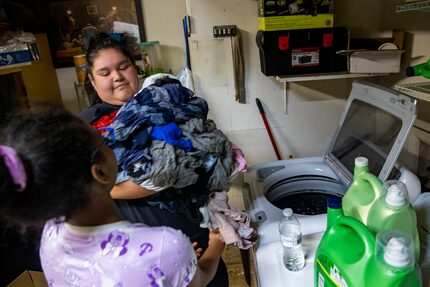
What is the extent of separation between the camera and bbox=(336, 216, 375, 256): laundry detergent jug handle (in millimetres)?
783

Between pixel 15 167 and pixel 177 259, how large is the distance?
1.31ft

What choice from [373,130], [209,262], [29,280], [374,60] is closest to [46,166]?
[209,262]

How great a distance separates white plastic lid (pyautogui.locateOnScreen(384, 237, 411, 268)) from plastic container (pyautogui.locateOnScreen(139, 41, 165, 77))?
2252 mm

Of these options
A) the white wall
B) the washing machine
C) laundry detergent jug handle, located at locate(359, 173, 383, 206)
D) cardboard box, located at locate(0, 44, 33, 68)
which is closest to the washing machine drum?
the washing machine

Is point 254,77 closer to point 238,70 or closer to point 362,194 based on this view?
point 238,70

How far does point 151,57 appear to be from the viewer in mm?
2668

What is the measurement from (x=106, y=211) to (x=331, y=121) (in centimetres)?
207

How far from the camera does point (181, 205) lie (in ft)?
4.03

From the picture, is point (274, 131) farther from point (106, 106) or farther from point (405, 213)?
point (405, 213)

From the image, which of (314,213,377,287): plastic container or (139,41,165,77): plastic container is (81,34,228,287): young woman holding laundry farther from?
(139,41,165,77): plastic container

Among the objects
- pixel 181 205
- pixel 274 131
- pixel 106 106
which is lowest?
pixel 274 131

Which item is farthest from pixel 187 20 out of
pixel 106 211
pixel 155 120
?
pixel 106 211

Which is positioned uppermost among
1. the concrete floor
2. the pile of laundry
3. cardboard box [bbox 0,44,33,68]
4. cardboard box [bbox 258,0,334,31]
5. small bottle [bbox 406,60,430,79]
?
cardboard box [bbox 258,0,334,31]

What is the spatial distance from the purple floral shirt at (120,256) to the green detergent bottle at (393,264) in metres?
0.42
